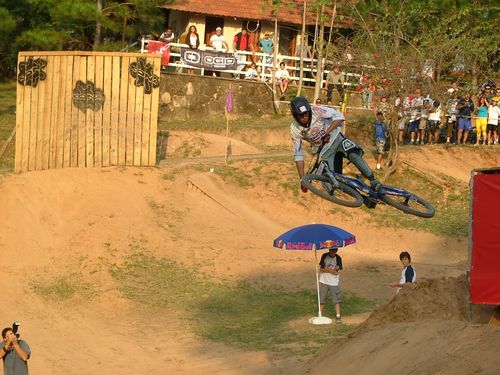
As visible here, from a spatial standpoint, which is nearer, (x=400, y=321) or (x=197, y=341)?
(x=400, y=321)

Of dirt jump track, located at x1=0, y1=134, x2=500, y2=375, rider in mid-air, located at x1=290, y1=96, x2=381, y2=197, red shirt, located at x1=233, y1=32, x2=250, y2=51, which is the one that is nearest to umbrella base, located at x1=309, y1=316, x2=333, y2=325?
dirt jump track, located at x1=0, y1=134, x2=500, y2=375

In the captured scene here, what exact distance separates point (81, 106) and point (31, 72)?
5.13ft

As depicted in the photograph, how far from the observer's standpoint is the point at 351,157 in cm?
1472

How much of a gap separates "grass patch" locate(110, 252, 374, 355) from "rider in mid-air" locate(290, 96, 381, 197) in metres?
5.33

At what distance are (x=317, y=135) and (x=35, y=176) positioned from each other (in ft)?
48.3

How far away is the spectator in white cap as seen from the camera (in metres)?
36.4

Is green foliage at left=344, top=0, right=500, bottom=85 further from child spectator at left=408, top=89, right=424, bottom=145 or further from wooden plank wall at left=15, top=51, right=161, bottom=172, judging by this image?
wooden plank wall at left=15, top=51, right=161, bottom=172

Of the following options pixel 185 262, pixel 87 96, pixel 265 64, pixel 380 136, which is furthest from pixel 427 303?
pixel 265 64

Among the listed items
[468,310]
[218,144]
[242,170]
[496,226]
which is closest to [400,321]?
[468,310]

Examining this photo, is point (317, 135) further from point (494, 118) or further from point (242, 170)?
point (494, 118)

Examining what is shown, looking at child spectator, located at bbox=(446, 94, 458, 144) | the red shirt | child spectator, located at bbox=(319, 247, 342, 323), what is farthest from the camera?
the red shirt

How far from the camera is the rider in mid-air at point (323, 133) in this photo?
13891 mm

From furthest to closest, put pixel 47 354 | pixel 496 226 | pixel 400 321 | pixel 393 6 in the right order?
pixel 393 6 → pixel 47 354 → pixel 400 321 → pixel 496 226

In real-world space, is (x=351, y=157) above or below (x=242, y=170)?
above
